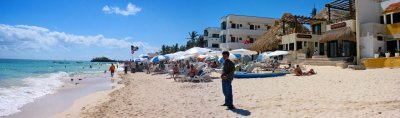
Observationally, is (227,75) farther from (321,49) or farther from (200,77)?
(321,49)

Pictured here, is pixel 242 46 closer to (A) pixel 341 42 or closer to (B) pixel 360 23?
(A) pixel 341 42

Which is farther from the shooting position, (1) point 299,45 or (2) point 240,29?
(2) point 240,29

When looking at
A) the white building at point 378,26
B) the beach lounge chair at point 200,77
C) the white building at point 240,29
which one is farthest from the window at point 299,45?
the beach lounge chair at point 200,77

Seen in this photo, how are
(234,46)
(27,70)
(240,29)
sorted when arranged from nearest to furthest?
1. (234,46)
2. (240,29)
3. (27,70)

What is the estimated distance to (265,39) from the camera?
33.5 metres

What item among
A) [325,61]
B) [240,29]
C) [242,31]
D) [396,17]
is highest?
[240,29]

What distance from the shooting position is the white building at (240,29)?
40.8 metres

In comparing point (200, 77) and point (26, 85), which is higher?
point (200, 77)

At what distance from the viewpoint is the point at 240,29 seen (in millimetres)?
41000

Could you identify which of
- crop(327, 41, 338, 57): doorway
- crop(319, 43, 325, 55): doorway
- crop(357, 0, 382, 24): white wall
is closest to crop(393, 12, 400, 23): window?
crop(357, 0, 382, 24): white wall

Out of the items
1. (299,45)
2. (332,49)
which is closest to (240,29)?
(299,45)

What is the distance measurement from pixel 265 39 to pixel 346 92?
24.9 metres

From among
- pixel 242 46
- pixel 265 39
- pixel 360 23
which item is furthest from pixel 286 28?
pixel 360 23

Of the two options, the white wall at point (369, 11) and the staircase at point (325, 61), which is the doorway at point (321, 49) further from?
the white wall at point (369, 11)
